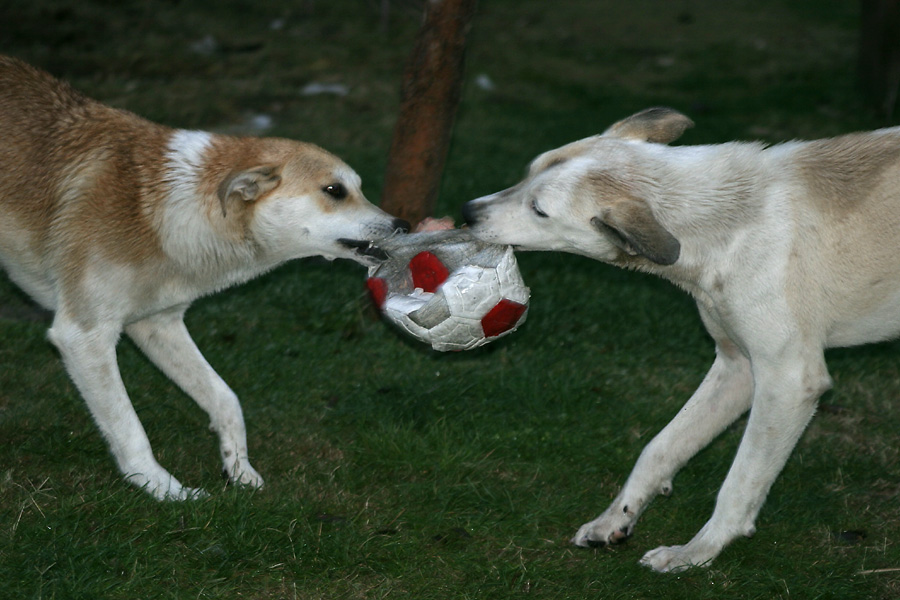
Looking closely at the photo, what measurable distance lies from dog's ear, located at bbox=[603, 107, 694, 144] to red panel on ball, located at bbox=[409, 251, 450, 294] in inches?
36.9

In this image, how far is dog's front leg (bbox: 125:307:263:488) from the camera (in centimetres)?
454

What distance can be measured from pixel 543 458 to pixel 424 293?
1.19 meters

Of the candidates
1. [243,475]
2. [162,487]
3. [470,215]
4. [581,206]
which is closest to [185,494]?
[162,487]

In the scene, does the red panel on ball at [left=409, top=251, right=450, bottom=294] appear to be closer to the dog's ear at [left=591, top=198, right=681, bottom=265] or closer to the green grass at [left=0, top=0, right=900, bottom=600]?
the dog's ear at [left=591, top=198, right=681, bottom=265]

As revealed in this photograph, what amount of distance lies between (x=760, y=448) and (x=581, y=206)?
1.19 metres

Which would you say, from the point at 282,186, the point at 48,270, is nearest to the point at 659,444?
the point at 282,186

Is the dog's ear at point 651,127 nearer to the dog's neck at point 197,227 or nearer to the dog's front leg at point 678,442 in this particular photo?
the dog's front leg at point 678,442

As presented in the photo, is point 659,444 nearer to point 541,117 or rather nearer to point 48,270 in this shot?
point 48,270

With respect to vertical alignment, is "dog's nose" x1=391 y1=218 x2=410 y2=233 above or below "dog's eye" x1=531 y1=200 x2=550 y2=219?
below

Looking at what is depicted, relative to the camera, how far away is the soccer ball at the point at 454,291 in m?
4.11

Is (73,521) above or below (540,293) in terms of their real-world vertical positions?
above

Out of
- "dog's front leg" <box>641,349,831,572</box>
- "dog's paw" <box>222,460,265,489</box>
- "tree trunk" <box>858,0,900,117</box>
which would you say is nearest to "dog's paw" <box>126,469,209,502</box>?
"dog's paw" <box>222,460,265,489</box>

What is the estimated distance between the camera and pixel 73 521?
3.85m

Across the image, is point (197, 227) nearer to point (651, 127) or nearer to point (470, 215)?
point (470, 215)
